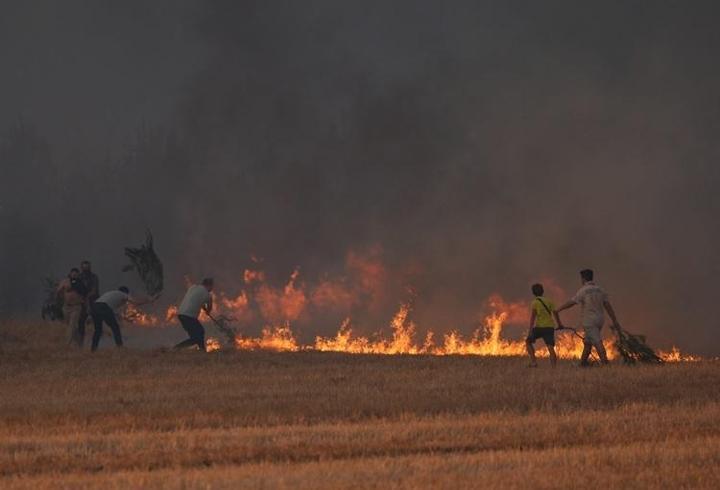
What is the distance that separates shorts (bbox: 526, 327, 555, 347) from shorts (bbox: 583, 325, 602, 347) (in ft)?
2.18

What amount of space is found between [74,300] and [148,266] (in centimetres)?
376

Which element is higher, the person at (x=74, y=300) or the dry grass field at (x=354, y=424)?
the person at (x=74, y=300)

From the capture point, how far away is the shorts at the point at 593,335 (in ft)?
77.9

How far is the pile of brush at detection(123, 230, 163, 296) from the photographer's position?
32562mm

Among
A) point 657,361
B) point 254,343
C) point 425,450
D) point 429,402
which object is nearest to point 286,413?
point 429,402

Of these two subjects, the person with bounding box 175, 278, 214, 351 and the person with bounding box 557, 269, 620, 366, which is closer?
the person with bounding box 557, 269, 620, 366

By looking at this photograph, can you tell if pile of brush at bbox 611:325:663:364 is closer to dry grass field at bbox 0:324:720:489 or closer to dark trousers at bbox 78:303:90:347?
dry grass field at bbox 0:324:720:489

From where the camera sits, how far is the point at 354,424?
53.9 ft

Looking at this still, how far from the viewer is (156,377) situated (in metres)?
22.6

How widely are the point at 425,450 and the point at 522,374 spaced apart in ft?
Answer: 27.8

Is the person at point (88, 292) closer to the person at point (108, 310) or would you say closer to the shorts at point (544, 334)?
the person at point (108, 310)

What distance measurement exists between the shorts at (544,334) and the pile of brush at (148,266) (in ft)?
38.6

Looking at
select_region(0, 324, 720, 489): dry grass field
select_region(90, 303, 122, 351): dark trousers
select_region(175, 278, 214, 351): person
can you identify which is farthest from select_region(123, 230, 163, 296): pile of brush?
select_region(0, 324, 720, 489): dry grass field

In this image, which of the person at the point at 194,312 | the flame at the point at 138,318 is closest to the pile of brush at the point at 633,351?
the person at the point at 194,312
